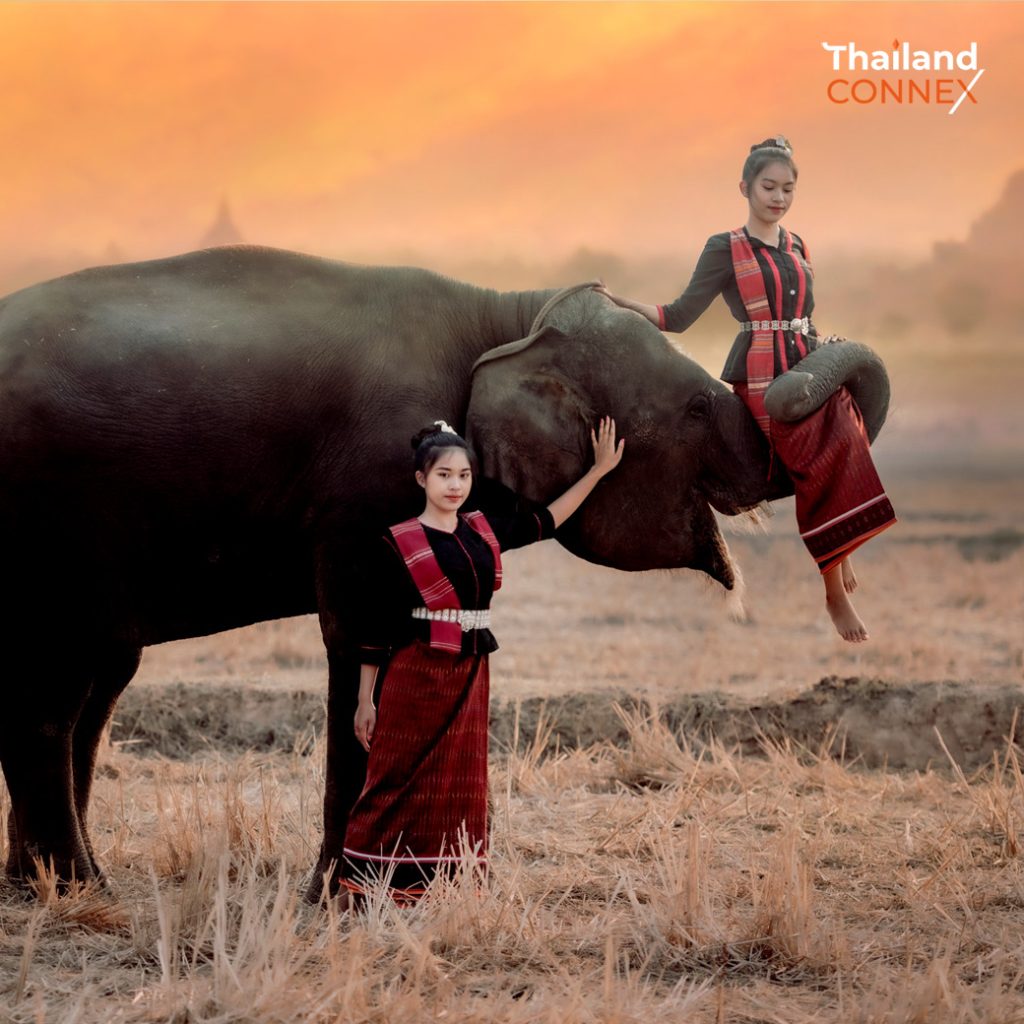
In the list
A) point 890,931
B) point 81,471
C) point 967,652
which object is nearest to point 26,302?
point 81,471

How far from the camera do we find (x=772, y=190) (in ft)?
18.6

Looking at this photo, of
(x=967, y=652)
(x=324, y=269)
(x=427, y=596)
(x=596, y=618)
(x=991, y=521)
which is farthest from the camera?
(x=991, y=521)

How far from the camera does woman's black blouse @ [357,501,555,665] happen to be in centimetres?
539

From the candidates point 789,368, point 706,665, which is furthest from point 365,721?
point 706,665

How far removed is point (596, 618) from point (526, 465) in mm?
13339

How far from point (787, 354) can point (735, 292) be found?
33 centimetres

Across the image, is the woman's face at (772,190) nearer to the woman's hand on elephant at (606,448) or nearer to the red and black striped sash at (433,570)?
A: the woman's hand on elephant at (606,448)

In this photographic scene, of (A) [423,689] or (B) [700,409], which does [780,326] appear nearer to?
(B) [700,409]

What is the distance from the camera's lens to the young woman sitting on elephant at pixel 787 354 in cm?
545

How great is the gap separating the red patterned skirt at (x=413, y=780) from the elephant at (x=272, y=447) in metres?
0.17

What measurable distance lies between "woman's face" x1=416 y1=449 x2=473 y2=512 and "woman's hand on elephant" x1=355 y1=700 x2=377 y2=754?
80cm

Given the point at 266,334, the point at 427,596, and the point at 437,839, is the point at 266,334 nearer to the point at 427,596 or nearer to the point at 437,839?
the point at 427,596

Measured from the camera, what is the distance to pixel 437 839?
554cm

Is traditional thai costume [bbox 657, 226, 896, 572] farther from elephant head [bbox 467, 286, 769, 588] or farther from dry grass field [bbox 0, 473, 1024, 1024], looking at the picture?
dry grass field [bbox 0, 473, 1024, 1024]
